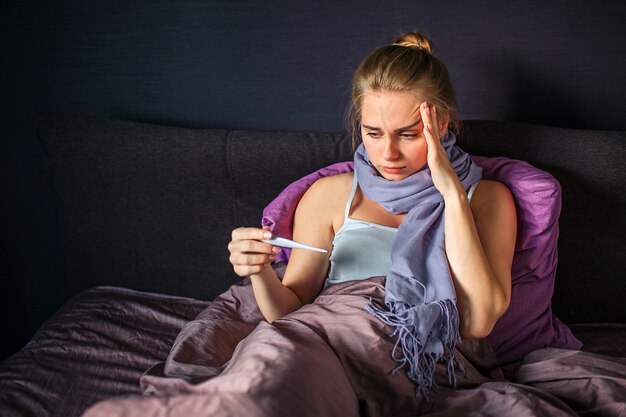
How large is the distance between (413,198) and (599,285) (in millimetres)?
708

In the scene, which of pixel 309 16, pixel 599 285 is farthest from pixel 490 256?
pixel 309 16

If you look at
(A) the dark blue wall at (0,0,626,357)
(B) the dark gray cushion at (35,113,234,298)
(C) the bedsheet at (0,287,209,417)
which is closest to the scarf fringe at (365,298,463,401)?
(C) the bedsheet at (0,287,209,417)

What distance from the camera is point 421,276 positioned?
152 cm

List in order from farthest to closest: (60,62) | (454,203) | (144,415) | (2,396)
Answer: (60,62), (2,396), (454,203), (144,415)

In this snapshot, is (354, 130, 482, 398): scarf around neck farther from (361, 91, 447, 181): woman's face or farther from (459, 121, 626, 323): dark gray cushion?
(459, 121, 626, 323): dark gray cushion

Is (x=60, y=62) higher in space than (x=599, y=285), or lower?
higher

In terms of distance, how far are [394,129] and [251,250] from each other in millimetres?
444

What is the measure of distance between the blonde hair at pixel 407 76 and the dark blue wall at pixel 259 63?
19.2 inches

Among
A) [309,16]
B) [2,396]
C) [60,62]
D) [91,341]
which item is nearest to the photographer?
[2,396]

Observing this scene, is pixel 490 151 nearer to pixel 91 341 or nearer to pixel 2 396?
pixel 91 341

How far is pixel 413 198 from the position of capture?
64.9 inches

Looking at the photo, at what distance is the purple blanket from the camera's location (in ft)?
3.65

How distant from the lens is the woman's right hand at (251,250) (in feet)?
4.68

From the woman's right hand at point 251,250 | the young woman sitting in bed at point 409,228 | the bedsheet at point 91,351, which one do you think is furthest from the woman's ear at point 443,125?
the bedsheet at point 91,351
